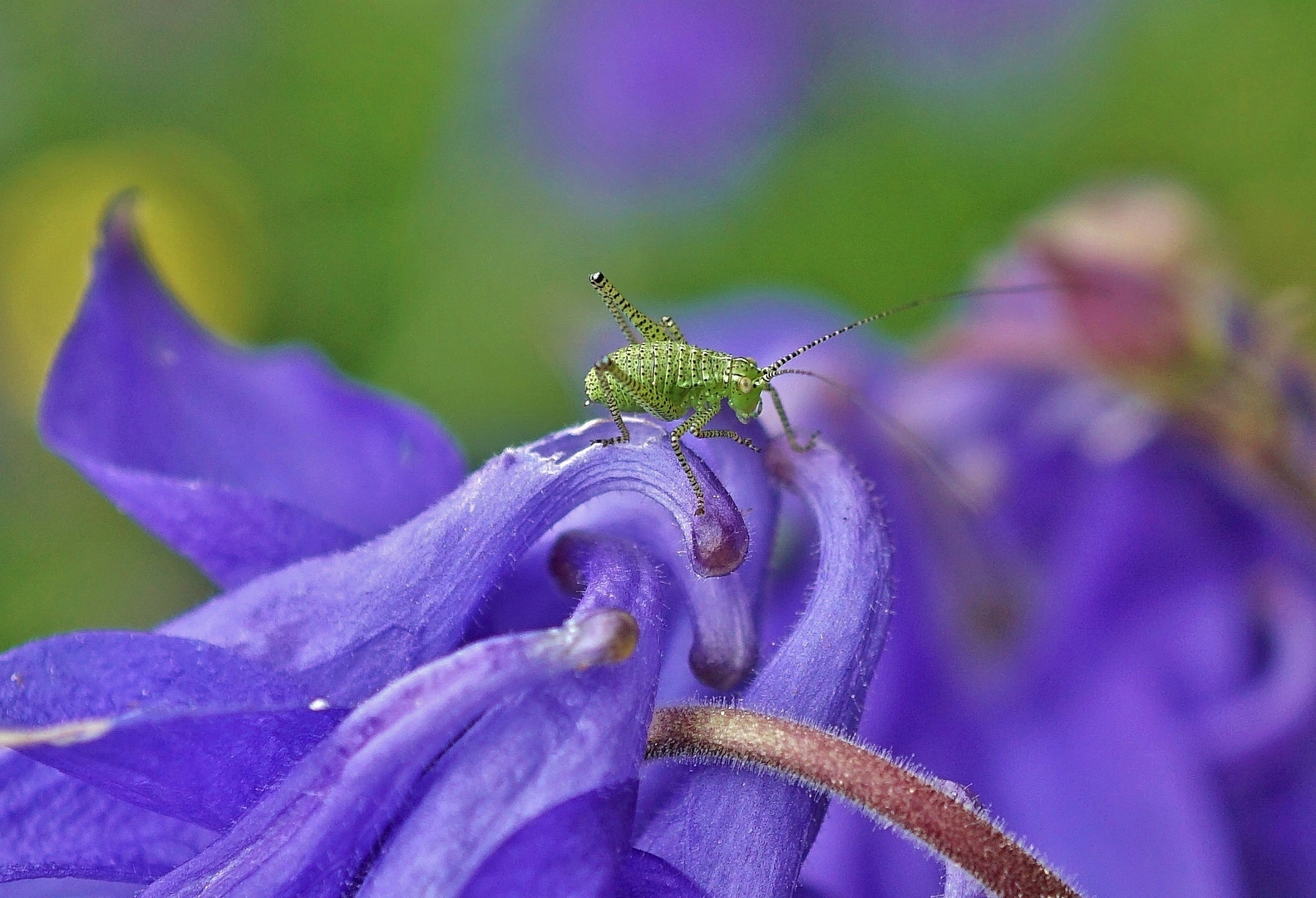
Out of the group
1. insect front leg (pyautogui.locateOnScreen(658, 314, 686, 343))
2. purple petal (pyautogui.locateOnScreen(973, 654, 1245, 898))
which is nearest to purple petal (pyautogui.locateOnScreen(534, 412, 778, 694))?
insect front leg (pyautogui.locateOnScreen(658, 314, 686, 343))

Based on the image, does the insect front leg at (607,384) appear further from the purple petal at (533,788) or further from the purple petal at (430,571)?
the purple petal at (533,788)

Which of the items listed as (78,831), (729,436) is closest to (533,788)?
(78,831)

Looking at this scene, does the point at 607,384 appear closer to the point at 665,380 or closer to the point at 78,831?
the point at 665,380

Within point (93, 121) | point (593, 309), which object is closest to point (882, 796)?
point (593, 309)

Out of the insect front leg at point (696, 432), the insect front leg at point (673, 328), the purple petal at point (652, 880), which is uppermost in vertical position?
the insect front leg at point (673, 328)

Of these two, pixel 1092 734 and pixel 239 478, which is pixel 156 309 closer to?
pixel 239 478

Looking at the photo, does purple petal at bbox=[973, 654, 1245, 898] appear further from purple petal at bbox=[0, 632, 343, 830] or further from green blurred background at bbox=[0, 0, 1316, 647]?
green blurred background at bbox=[0, 0, 1316, 647]

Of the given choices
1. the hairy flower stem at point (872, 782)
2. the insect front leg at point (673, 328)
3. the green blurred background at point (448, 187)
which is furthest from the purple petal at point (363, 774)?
the green blurred background at point (448, 187)
